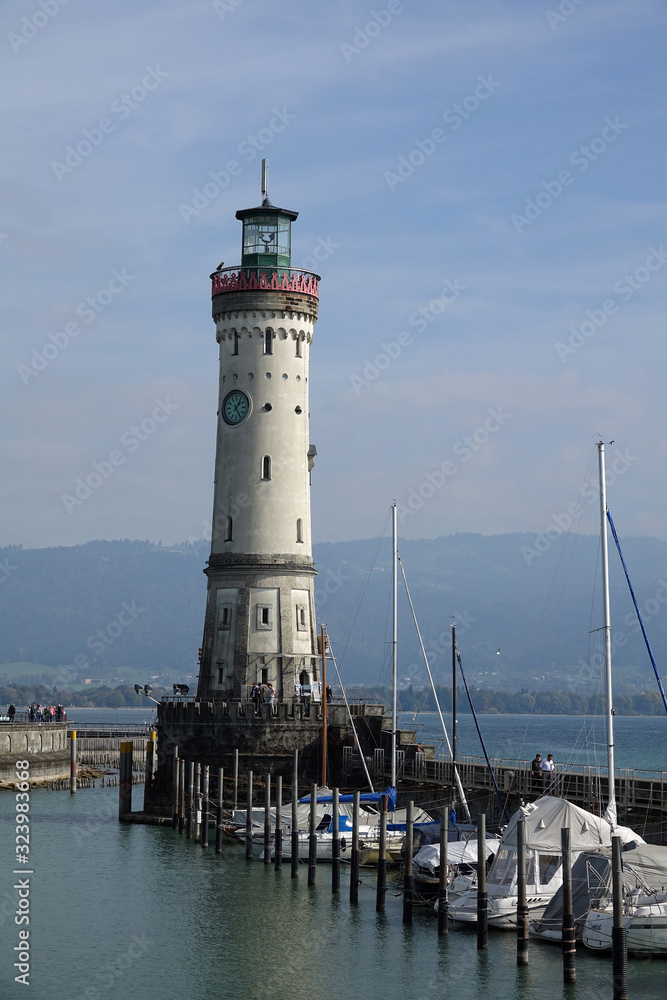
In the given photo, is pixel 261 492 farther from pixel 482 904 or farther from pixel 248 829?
pixel 482 904

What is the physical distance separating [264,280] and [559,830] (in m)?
39.7

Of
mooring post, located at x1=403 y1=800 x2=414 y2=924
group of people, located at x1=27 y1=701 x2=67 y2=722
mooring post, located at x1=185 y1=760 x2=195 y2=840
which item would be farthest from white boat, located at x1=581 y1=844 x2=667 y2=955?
group of people, located at x1=27 y1=701 x2=67 y2=722

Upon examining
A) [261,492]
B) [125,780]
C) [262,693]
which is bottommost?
[125,780]

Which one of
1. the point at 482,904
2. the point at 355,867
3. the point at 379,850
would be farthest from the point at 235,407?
the point at 482,904

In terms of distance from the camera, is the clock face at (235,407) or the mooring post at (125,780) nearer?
the mooring post at (125,780)

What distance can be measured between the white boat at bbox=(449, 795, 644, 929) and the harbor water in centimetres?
98

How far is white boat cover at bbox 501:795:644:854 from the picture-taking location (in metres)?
41.7

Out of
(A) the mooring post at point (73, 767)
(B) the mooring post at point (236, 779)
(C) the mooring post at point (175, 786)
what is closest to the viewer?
(B) the mooring post at point (236, 779)

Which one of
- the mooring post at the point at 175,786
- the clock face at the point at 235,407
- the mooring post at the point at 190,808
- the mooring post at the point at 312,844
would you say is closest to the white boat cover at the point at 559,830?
the mooring post at the point at 312,844

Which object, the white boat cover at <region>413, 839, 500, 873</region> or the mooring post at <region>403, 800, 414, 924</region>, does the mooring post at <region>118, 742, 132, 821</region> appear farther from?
the mooring post at <region>403, 800, 414, 924</region>

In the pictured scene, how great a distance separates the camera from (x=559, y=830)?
4222 centimetres

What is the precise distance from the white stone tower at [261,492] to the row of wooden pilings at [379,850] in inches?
279

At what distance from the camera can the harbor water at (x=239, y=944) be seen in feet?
123

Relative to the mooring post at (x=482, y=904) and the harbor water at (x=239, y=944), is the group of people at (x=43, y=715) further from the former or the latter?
the mooring post at (x=482, y=904)
